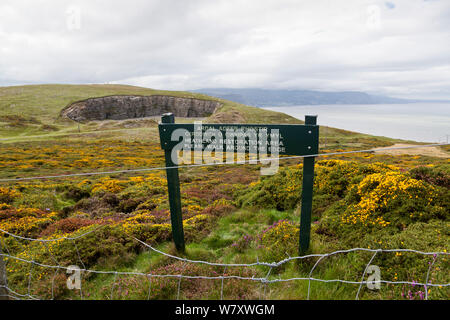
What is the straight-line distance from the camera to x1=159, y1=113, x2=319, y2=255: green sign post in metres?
5.29

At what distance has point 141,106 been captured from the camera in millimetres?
152000

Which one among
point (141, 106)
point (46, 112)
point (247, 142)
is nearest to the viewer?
point (247, 142)

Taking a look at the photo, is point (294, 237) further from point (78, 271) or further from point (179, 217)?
point (78, 271)

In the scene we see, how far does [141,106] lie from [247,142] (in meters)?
159

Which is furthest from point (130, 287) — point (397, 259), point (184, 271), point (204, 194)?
point (204, 194)

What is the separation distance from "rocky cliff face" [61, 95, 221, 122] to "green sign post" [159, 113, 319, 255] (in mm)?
142202

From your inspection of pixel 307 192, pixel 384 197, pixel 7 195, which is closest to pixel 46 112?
pixel 7 195

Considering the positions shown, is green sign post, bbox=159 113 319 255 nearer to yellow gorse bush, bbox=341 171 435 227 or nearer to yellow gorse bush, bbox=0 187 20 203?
yellow gorse bush, bbox=341 171 435 227

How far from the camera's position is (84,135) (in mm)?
71438

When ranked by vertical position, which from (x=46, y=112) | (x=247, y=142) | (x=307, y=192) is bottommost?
(x=307, y=192)

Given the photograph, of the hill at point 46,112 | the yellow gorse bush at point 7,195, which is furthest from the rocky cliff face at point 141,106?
the yellow gorse bush at point 7,195

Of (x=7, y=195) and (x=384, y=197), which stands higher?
(x=384, y=197)

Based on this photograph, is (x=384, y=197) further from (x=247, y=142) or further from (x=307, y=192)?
(x=247, y=142)

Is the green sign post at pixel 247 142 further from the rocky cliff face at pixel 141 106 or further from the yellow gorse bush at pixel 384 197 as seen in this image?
the rocky cliff face at pixel 141 106
